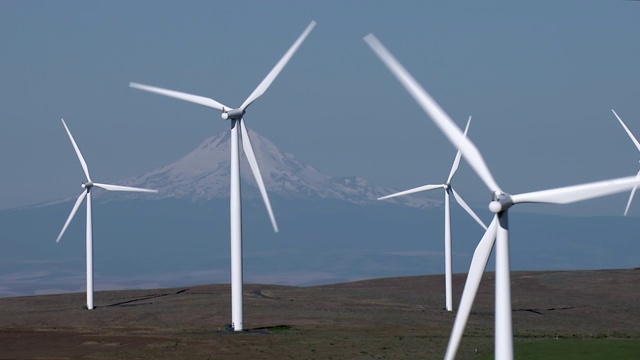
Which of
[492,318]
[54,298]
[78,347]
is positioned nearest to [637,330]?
[492,318]

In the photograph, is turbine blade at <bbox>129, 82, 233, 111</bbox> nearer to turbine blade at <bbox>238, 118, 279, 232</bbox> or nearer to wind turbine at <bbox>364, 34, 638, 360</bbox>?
turbine blade at <bbox>238, 118, 279, 232</bbox>

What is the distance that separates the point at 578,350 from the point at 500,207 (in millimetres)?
26187

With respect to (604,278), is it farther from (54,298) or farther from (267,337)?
(267,337)

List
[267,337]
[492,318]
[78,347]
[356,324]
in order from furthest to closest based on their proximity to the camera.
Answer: [492,318], [356,324], [267,337], [78,347]

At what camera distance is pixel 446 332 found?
3041 inches

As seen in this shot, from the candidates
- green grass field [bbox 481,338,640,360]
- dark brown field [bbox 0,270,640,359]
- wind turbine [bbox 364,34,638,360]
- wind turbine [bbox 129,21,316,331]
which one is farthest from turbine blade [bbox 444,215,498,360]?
wind turbine [bbox 129,21,316,331]

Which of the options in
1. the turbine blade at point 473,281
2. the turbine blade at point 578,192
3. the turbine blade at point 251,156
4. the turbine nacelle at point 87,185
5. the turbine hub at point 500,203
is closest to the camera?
the turbine blade at point 578,192

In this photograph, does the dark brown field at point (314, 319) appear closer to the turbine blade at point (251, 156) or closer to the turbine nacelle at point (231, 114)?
the turbine blade at point (251, 156)

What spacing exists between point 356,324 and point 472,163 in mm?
45918

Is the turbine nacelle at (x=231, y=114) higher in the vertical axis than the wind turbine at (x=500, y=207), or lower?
higher

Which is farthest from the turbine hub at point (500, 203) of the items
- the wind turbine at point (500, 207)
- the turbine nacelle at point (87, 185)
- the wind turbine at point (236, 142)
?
the turbine nacelle at point (87, 185)

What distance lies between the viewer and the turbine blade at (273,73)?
65.2 metres

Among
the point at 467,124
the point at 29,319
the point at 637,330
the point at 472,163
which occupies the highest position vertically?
the point at 467,124

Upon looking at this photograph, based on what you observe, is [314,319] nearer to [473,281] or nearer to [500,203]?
[473,281]
